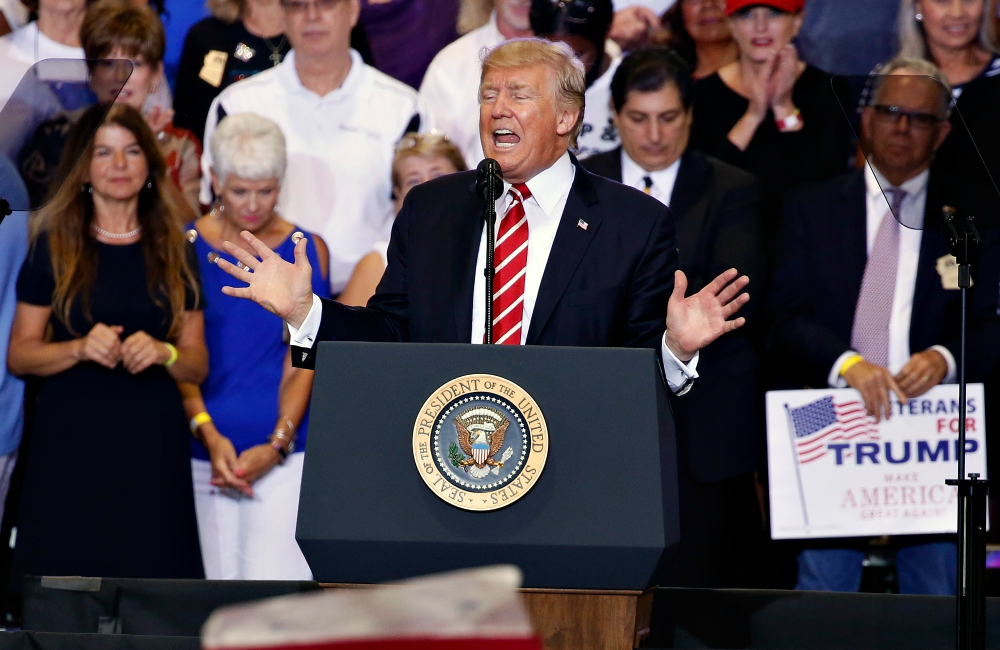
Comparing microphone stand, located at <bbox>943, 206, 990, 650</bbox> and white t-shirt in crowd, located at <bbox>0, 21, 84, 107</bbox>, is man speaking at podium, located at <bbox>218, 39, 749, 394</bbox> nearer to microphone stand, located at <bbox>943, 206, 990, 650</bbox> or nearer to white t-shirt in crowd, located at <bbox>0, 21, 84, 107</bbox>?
microphone stand, located at <bbox>943, 206, 990, 650</bbox>

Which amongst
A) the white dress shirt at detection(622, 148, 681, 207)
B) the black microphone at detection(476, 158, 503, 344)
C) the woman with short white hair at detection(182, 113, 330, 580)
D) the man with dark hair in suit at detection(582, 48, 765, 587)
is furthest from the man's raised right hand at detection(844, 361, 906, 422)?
the black microphone at detection(476, 158, 503, 344)

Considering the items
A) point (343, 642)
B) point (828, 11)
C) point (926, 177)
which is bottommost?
point (343, 642)

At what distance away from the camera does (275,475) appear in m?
4.16

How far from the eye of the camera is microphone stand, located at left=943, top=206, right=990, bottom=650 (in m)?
2.27

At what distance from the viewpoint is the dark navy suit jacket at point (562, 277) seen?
2357 millimetres

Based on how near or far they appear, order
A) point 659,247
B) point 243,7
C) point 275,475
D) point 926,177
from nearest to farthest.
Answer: point 659,247, point 926,177, point 275,475, point 243,7

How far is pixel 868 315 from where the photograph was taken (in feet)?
13.8

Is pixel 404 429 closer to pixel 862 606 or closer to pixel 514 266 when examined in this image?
pixel 514 266

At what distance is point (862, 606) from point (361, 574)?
1.19 meters

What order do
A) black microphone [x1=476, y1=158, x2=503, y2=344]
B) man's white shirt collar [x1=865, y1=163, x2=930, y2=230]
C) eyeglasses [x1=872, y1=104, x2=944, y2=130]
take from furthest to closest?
eyeglasses [x1=872, y1=104, x2=944, y2=130] < man's white shirt collar [x1=865, y1=163, x2=930, y2=230] < black microphone [x1=476, y1=158, x2=503, y2=344]

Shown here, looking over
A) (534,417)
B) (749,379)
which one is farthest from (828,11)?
(534,417)

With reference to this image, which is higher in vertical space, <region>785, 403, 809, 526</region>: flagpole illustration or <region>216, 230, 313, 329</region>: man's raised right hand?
<region>216, 230, 313, 329</region>: man's raised right hand

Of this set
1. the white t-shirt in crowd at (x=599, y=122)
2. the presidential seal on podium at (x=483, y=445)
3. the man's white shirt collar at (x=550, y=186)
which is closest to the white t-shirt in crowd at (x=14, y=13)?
the white t-shirt in crowd at (x=599, y=122)

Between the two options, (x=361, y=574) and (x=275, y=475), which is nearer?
(x=361, y=574)
